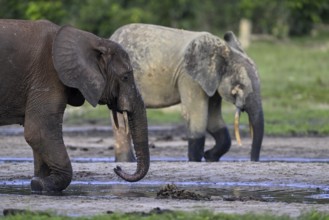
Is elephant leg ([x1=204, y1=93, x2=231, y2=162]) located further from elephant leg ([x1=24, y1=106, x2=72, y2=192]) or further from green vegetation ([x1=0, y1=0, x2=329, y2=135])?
elephant leg ([x1=24, y1=106, x2=72, y2=192])

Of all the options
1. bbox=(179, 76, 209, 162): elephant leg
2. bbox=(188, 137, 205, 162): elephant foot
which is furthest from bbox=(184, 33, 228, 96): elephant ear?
bbox=(188, 137, 205, 162): elephant foot

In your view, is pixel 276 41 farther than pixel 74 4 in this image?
Yes

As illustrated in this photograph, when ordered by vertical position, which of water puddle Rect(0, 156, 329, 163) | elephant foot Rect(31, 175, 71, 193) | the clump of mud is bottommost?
water puddle Rect(0, 156, 329, 163)

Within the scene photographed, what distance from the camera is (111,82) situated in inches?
469

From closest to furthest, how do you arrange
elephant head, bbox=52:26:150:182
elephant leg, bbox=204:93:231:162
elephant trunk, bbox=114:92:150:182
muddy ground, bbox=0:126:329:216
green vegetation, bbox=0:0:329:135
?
muddy ground, bbox=0:126:329:216, elephant head, bbox=52:26:150:182, elephant trunk, bbox=114:92:150:182, elephant leg, bbox=204:93:231:162, green vegetation, bbox=0:0:329:135

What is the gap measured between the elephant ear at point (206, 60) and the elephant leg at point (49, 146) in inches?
194

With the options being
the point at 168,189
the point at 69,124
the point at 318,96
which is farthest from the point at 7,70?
the point at 318,96

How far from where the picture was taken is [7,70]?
11609mm

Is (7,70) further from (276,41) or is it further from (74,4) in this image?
(276,41)

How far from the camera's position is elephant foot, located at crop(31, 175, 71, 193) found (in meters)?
11.7

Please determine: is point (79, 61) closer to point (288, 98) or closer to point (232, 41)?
point (232, 41)

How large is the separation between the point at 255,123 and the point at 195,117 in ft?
2.65

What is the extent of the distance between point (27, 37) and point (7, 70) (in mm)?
378

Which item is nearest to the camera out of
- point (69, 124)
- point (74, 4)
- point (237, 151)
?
point (237, 151)
